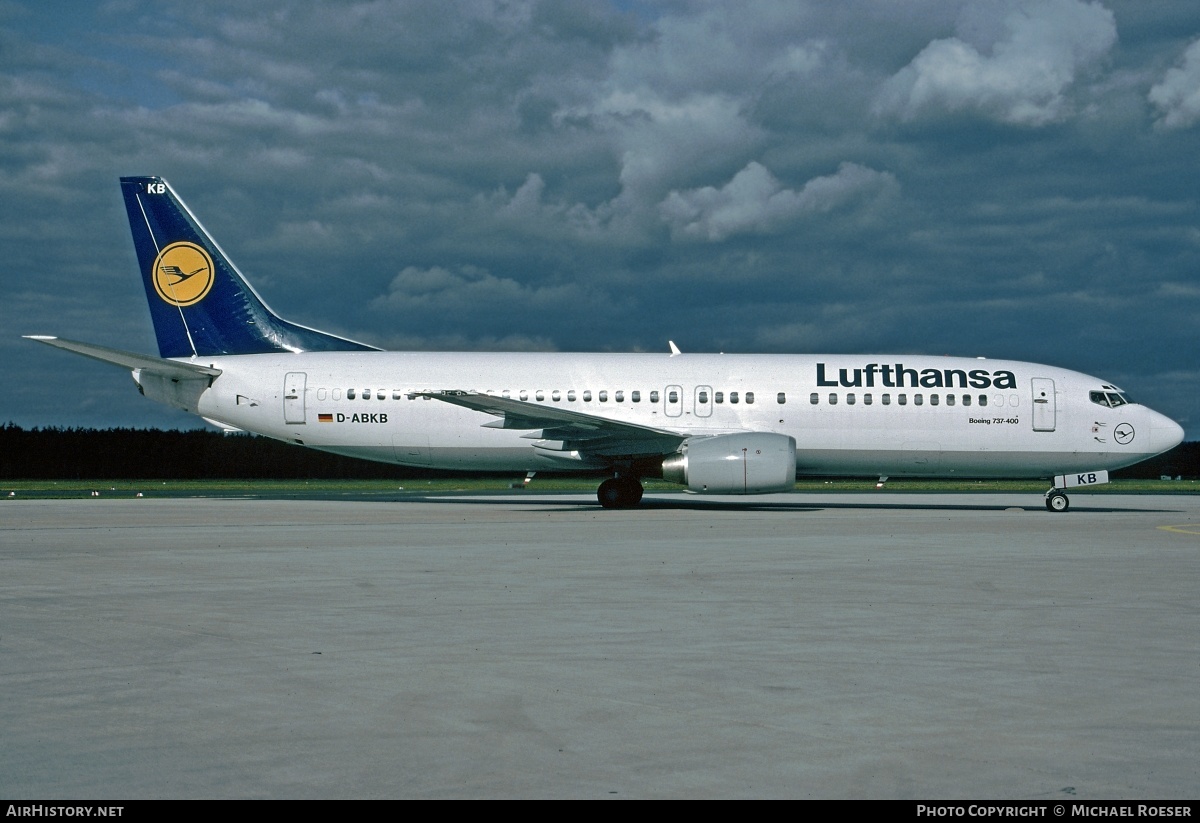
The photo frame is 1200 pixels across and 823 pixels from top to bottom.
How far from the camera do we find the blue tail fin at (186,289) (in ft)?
100

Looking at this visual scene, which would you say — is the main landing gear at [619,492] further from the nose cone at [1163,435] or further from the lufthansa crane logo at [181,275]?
the nose cone at [1163,435]

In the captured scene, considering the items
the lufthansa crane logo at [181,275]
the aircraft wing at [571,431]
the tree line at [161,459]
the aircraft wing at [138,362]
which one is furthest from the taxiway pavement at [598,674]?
the tree line at [161,459]

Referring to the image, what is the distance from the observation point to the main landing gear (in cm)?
2792

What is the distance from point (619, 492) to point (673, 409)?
8.39 feet

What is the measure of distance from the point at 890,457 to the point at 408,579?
722 inches

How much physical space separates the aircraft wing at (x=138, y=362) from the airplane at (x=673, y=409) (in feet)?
0.18

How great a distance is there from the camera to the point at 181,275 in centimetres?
3059

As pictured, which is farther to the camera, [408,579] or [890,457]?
A: [890,457]

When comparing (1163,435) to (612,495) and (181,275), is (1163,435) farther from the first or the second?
(181,275)

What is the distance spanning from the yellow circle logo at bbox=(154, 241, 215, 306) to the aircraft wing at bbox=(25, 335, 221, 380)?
7.42 ft

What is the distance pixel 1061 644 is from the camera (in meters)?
7.98

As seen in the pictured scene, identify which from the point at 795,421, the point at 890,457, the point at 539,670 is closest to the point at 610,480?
the point at 795,421

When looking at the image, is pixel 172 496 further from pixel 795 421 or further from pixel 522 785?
pixel 522 785

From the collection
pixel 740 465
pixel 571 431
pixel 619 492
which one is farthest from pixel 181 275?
pixel 740 465
